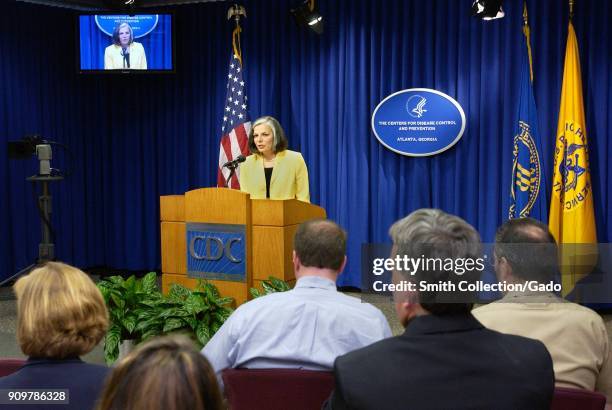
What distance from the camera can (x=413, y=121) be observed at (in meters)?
6.91

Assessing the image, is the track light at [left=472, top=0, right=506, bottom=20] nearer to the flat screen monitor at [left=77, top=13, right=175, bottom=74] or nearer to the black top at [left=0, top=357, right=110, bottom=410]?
the flat screen monitor at [left=77, top=13, right=175, bottom=74]

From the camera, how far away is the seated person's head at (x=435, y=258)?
5.07 feet

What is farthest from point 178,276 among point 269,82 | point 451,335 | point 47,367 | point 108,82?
point 108,82

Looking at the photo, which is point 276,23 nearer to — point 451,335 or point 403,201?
point 403,201

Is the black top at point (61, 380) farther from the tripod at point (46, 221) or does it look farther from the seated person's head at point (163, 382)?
the tripod at point (46, 221)

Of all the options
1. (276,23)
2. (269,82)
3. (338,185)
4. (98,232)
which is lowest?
(98,232)

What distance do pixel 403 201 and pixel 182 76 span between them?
309 centimetres

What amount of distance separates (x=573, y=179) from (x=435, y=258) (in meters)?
4.85

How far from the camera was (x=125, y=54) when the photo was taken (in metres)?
7.45

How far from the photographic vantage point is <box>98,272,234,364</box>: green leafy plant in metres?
3.53

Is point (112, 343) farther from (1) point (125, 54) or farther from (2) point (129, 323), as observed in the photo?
(1) point (125, 54)

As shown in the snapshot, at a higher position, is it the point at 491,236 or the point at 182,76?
the point at 182,76

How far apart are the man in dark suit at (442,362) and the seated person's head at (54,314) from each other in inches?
26.0

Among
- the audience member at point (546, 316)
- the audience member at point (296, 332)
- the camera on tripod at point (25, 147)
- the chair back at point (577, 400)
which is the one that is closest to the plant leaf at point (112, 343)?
the audience member at point (296, 332)
